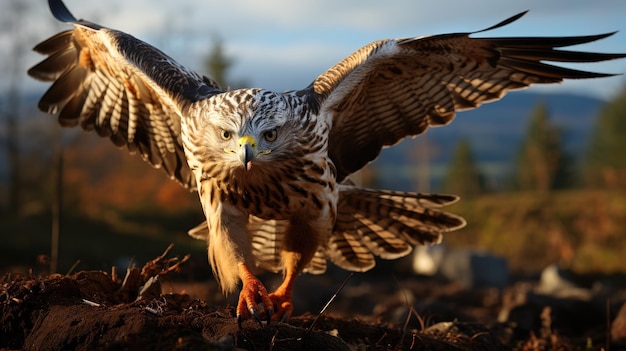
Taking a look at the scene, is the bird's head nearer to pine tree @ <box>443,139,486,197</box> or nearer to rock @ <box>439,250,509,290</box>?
rock @ <box>439,250,509,290</box>

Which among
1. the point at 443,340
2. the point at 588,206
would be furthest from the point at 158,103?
the point at 588,206

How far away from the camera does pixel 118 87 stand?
7.24 meters

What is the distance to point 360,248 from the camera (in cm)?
730

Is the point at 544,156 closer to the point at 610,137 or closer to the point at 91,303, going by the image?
the point at 610,137

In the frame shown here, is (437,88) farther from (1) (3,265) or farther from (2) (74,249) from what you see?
(2) (74,249)

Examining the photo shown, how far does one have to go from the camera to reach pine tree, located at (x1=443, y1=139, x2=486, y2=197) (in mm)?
56469

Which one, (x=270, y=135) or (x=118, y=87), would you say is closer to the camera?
(x=270, y=135)

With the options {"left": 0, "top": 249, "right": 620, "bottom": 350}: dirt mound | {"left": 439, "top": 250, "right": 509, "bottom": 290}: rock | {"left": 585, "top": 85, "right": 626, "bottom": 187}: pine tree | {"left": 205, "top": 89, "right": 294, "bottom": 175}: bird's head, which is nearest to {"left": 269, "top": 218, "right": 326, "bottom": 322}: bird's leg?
{"left": 0, "top": 249, "right": 620, "bottom": 350}: dirt mound

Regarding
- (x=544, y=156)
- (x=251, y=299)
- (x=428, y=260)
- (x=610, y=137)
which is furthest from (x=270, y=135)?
(x=610, y=137)

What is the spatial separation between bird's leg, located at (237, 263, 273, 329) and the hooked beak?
0.81 meters

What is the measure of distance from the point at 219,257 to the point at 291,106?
1.22 metres

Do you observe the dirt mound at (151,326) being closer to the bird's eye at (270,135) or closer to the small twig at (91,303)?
the small twig at (91,303)


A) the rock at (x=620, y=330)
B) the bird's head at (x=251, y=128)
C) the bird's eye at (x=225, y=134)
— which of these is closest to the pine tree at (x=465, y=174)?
the rock at (x=620, y=330)

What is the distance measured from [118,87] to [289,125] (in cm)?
279
